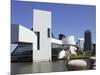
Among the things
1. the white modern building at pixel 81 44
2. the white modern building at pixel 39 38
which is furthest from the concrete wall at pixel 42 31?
the white modern building at pixel 81 44

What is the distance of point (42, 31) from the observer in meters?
2.90

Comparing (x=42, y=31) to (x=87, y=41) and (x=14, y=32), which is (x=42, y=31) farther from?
(x=87, y=41)

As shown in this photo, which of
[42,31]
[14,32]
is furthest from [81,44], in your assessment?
[14,32]

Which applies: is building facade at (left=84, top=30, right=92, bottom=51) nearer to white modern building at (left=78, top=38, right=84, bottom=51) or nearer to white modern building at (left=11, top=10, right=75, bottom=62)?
white modern building at (left=78, top=38, right=84, bottom=51)

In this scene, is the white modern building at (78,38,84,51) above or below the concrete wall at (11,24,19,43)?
below

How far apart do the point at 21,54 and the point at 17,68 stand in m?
0.18

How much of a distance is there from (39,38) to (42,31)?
99mm

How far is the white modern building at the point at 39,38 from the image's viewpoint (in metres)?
2.81

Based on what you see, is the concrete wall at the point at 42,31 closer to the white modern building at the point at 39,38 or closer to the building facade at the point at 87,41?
the white modern building at the point at 39,38

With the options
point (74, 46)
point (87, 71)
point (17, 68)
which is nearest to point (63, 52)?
point (74, 46)

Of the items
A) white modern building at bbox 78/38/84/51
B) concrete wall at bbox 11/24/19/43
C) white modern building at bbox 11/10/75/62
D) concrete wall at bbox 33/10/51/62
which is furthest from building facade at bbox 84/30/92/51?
concrete wall at bbox 11/24/19/43

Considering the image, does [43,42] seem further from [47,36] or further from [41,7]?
[41,7]

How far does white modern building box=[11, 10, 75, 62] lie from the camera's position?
9.21 ft

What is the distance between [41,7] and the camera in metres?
2.88
